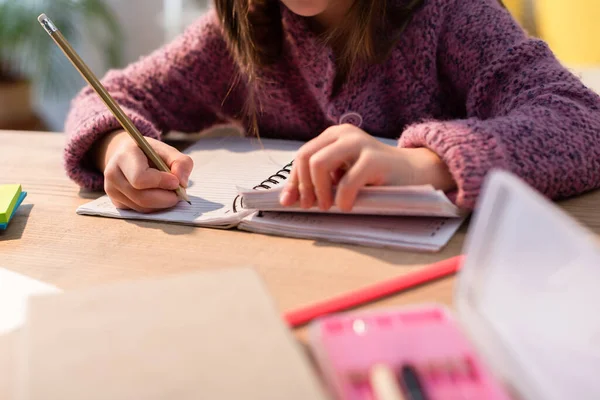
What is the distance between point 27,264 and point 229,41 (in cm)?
45

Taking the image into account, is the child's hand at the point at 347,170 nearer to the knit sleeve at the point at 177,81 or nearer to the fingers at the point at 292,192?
the fingers at the point at 292,192

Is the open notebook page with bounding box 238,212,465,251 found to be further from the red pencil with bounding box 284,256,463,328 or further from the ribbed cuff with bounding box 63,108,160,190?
the ribbed cuff with bounding box 63,108,160,190

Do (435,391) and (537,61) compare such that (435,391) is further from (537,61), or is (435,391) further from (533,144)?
(537,61)

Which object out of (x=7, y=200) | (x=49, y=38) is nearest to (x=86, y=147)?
(x=7, y=200)

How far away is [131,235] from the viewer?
1.80ft

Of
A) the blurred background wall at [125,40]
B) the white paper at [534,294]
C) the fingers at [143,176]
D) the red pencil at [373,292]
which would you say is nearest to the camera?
the white paper at [534,294]

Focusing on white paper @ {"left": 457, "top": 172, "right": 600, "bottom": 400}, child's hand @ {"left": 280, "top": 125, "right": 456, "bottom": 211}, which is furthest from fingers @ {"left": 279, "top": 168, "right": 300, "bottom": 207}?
white paper @ {"left": 457, "top": 172, "right": 600, "bottom": 400}

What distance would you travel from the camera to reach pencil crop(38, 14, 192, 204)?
0.56m

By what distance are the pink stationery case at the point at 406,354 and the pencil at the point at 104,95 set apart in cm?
34

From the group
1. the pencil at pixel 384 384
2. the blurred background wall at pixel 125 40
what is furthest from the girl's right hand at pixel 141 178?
the blurred background wall at pixel 125 40

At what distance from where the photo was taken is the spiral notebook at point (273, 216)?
50cm

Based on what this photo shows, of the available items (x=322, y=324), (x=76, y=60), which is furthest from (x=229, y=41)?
(x=322, y=324)

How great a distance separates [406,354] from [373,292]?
11cm

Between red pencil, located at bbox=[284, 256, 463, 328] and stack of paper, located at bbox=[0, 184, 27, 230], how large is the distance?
328mm
